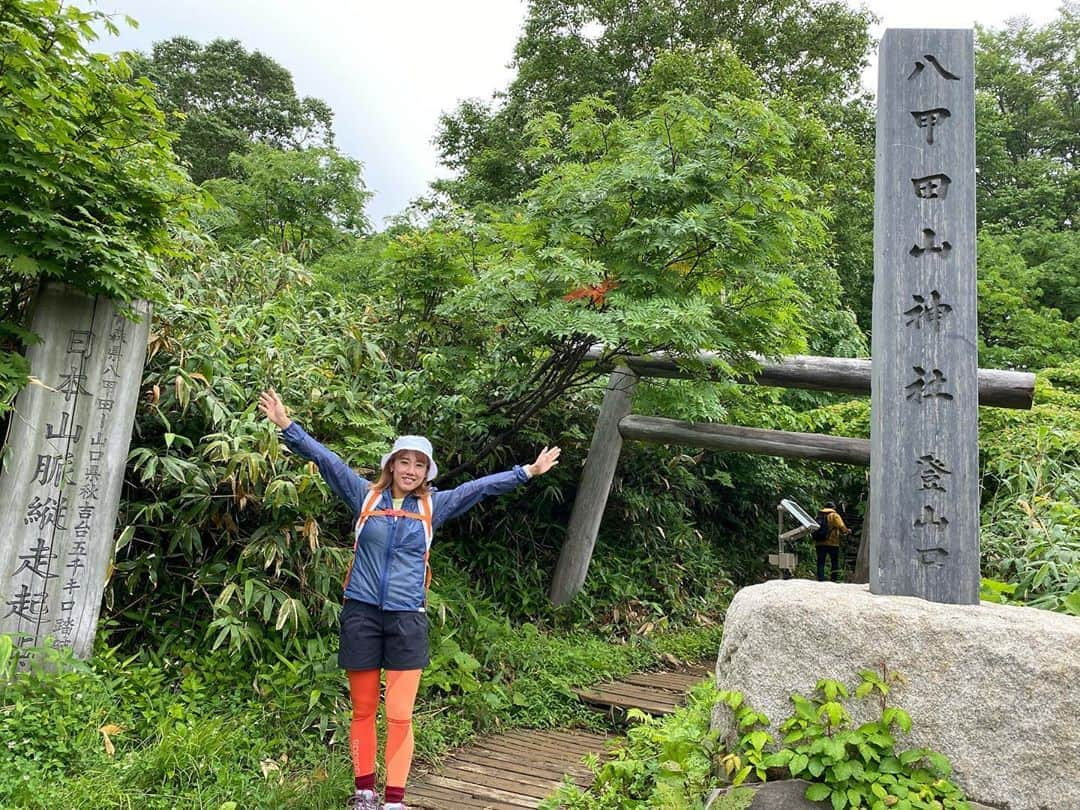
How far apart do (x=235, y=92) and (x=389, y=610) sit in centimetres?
2024

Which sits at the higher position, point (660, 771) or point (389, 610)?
point (389, 610)

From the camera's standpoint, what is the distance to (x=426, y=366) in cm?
579

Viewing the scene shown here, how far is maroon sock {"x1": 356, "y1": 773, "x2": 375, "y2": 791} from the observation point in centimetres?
312

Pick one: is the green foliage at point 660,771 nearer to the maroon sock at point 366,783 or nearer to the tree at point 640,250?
the maroon sock at point 366,783

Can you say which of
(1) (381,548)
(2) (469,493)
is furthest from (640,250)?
(1) (381,548)

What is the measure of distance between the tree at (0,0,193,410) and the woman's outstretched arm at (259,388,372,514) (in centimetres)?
118

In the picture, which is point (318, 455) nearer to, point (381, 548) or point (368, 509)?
point (368, 509)

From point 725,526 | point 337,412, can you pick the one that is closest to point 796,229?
point 337,412

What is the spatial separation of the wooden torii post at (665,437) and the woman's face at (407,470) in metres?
3.42

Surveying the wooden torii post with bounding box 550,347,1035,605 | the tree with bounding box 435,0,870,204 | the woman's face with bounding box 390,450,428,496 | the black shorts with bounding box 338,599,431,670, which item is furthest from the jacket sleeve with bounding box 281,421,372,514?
the tree with bounding box 435,0,870,204

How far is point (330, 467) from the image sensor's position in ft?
10.8

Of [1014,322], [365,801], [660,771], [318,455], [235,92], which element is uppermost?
[235,92]

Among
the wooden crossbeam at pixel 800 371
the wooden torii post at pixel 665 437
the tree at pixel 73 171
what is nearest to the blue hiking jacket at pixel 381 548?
the tree at pixel 73 171

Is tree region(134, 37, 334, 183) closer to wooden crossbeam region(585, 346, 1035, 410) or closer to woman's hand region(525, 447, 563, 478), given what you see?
wooden crossbeam region(585, 346, 1035, 410)
